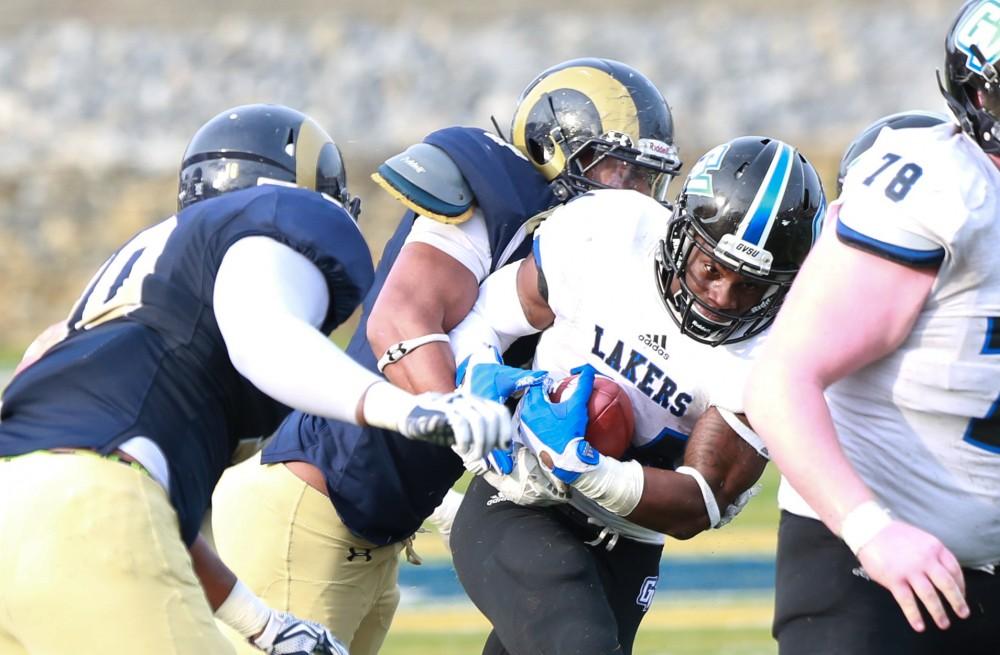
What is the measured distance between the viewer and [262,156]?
395 centimetres

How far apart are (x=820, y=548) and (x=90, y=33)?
17586 millimetres

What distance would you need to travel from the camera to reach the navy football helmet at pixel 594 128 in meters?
4.06

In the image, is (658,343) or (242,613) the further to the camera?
(658,343)

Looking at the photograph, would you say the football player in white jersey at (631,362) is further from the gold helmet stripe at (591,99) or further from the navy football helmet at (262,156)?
the navy football helmet at (262,156)

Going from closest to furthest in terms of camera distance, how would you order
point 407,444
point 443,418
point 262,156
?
point 443,418 → point 407,444 → point 262,156

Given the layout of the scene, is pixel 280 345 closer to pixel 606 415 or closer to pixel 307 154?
pixel 606 415

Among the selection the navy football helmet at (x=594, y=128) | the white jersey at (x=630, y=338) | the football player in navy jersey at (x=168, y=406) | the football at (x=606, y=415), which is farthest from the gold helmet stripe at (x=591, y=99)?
the football player in navy jersey at (x=168, y=406)

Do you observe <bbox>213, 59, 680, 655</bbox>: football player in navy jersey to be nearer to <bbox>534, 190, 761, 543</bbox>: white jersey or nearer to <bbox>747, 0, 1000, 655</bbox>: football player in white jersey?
<bbox>534, 190, 761, 543</bbox>: white jersey

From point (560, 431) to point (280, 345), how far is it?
2.72 ft

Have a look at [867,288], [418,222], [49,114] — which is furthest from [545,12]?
[867,288]

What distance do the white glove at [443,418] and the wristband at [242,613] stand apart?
0.74 meters

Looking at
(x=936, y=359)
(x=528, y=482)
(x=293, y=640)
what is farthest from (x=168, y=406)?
(x=936, y=359)

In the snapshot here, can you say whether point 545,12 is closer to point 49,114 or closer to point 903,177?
point 49,114

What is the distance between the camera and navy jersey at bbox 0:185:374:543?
110 inches
